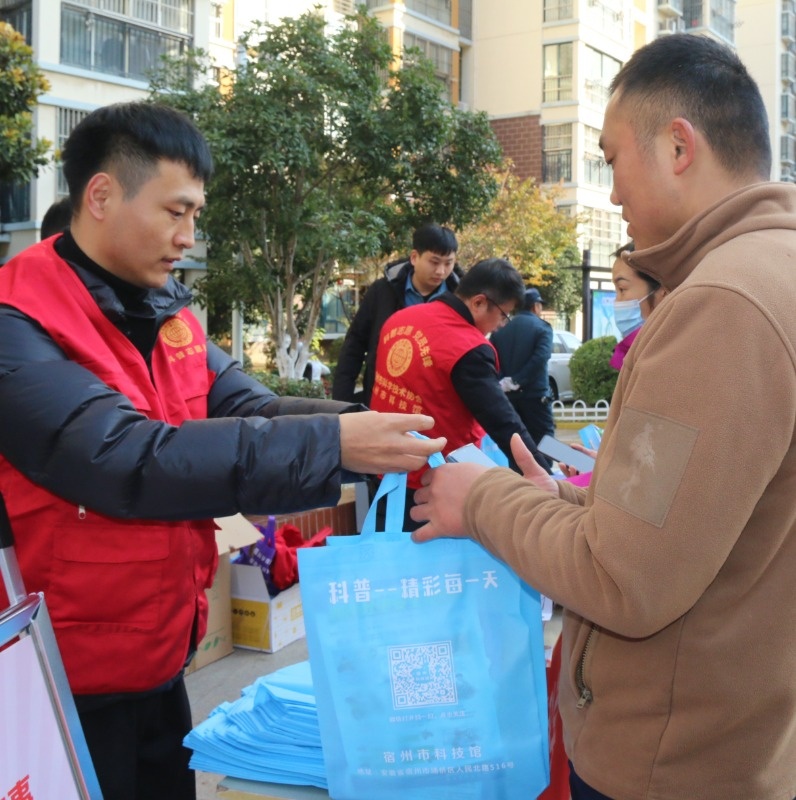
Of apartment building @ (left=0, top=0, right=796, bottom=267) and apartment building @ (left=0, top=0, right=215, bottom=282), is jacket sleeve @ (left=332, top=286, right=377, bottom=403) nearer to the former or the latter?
apartment building @ (left=0, top=0, right=215, bottom=282)

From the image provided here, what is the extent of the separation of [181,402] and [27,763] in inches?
30.5

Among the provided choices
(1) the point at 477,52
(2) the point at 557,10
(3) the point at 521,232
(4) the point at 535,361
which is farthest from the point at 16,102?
(2) the point at 557,10

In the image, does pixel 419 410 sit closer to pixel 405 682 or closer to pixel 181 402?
pixel 181 402

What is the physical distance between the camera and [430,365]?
3609 mm

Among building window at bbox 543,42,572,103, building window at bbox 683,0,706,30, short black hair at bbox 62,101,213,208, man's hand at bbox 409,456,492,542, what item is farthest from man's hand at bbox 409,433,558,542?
building window at bbox 683,0,706,30

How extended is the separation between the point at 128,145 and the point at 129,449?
0.65m

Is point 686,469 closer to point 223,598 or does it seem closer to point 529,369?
point 223,598

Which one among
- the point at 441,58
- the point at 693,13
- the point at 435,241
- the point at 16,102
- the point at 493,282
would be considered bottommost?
the point at 493,282

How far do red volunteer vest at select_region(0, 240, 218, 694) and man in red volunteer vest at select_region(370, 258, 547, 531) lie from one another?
1.83 metres

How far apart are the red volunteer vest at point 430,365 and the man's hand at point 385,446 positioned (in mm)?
2050

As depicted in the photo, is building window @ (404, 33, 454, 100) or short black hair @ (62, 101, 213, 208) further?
building window @ (404, 33, 454, 100)

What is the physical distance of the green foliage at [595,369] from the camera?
40.7 feet

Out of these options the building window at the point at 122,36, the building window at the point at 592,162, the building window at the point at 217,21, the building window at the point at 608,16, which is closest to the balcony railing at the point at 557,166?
the building window at the point at 592,162

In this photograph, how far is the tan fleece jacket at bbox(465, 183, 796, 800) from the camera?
109 cm
